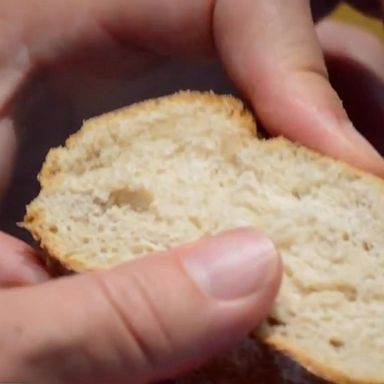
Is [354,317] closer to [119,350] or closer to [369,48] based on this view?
[119,350]

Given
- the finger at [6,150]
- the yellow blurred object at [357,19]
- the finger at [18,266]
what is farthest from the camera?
the yellow blurred object at [357,19]

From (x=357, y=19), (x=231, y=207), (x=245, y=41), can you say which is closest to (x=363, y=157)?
(x=231, y=207)

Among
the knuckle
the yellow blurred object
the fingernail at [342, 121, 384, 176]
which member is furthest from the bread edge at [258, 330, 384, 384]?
the yellow blurred object

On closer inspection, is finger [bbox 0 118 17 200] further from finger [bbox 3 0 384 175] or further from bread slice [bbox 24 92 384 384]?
bread slice [bbox 24 92 384 384]

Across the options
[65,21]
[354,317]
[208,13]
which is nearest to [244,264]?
[354,317]

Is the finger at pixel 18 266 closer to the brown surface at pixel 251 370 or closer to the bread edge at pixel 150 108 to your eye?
the bread edge at pixel 150 108

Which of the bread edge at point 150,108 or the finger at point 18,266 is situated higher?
the bread edge at point 150,108

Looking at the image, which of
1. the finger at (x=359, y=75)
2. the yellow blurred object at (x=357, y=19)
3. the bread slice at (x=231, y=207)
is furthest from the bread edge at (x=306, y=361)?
the yellow blurred object at (x=357, y=19)
